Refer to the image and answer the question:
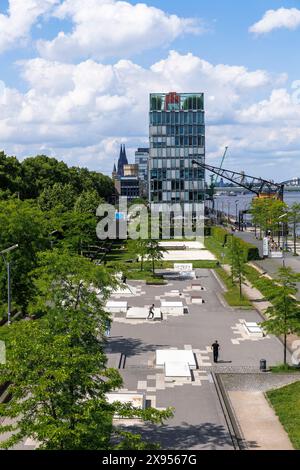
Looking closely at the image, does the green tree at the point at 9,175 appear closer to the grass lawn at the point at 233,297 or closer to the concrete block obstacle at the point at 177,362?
the grass lawn at the point at 233,297

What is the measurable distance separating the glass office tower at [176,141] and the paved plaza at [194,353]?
3180 inches

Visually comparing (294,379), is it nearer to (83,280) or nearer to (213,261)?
(83,280)

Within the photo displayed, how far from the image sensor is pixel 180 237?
11138 centimetres

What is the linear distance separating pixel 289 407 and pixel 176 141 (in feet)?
359

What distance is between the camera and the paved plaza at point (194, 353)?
24.2 m

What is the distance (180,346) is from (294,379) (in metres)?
8.58

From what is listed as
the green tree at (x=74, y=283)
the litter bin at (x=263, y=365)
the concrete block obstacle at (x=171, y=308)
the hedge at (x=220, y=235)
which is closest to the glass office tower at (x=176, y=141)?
the hedge at (x=220, y=235)

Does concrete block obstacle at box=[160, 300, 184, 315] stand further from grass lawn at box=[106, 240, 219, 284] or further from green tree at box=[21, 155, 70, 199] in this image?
green tree at box=[21, 155, 70, 199]

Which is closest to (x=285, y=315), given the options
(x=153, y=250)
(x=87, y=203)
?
(x=153, y=250)

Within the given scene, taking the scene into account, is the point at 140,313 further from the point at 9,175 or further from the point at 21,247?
the point at 9,175

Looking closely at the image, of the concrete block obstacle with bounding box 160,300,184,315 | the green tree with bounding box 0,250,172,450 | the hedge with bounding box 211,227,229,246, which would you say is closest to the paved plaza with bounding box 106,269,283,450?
the concrete block obstacle with bounding box 160,300,184,315

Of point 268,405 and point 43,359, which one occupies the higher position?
point 43,359

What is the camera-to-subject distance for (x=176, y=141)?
132125 millimetres

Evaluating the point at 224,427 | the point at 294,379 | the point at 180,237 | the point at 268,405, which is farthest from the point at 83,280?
the point at 180,237
